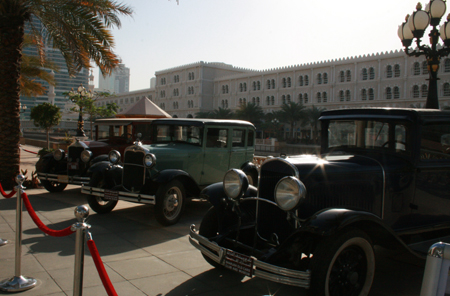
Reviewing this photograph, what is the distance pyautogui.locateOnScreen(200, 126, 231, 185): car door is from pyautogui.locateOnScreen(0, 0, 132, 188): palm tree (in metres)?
4.41

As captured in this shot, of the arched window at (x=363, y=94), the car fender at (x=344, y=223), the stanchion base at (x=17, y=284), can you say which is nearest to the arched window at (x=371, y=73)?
the arched window at (x=363, y=94)

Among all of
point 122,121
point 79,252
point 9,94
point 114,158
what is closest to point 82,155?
point 114,158

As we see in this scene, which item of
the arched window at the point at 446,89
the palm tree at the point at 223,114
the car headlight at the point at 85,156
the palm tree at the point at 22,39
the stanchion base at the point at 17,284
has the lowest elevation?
the stanchion base at the point at 17,284

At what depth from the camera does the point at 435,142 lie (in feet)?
14.9

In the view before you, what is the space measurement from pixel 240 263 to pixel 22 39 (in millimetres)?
9307

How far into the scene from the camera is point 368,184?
400 cm

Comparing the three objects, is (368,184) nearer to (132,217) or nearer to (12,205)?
(132,217)

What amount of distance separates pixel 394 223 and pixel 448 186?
101cm

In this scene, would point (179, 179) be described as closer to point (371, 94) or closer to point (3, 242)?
point (3, 242)

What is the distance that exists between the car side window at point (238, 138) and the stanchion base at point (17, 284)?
5483 mm

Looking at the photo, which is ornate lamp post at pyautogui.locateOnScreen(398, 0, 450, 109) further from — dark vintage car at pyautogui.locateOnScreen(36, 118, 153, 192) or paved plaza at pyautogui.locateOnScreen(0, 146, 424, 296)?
dark vintage car at pyautogui.locateOnScreen(36, 118, 153, 192)

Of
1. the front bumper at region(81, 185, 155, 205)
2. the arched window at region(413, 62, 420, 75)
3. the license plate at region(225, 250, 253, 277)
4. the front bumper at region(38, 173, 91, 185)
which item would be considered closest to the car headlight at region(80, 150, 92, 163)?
the front bumper at region(38, 173, 91, 185)

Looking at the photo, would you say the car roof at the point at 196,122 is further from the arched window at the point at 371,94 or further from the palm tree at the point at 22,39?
the arched window at the point at 371,94

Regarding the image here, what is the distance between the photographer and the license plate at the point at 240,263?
3215mm
